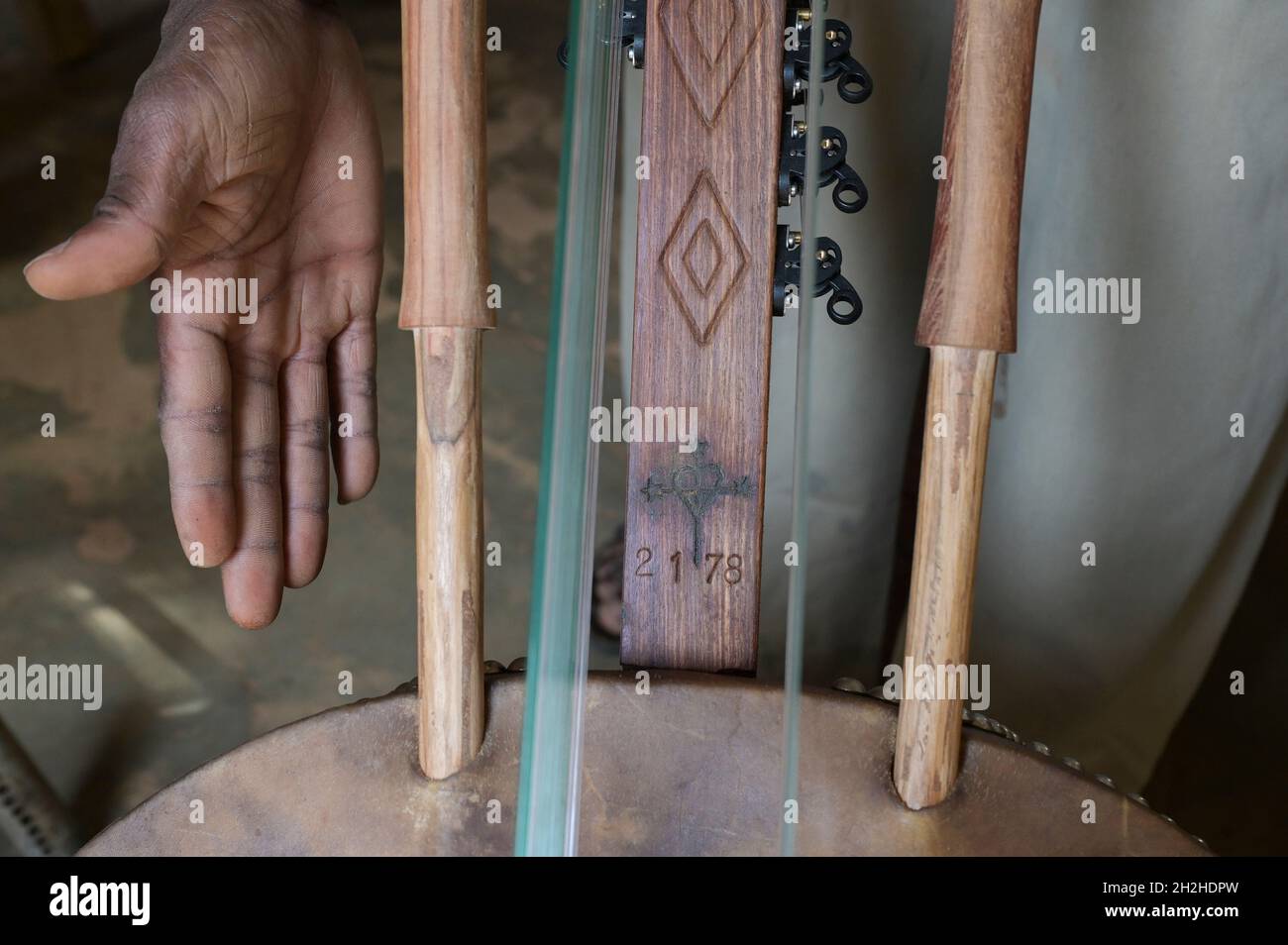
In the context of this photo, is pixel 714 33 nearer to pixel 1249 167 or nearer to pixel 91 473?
pixel 1249 167

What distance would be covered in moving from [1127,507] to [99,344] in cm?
89

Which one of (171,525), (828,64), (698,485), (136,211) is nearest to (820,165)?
(828,64)

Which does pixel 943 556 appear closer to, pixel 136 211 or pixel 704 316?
pixel 704 316

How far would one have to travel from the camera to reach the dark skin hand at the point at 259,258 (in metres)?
0.58

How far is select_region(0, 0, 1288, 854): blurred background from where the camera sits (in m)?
1.01

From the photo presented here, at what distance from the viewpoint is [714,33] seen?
23.6 inches

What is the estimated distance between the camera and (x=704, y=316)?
60cm

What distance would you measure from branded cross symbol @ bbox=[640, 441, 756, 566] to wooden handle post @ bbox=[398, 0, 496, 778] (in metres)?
0.10

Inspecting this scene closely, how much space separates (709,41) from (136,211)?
0.91 feet

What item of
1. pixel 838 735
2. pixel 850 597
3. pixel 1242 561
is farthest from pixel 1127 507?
pixel 838 735

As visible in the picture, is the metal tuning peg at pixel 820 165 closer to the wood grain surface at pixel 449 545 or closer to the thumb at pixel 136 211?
the wood grain surface at pixel 449 545

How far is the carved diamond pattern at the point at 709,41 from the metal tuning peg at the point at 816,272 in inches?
2.7

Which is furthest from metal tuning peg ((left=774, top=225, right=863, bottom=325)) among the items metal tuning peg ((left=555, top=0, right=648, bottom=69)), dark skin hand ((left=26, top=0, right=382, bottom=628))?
dark skin hand ((left=26, top=0, right=382, bottom=628))

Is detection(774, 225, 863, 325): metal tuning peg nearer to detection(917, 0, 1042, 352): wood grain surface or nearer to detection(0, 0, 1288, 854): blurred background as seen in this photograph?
detection(917, 0, 1042, 352): wood grain surface
